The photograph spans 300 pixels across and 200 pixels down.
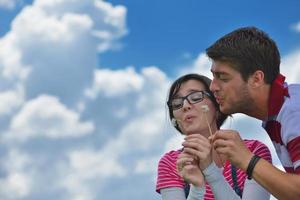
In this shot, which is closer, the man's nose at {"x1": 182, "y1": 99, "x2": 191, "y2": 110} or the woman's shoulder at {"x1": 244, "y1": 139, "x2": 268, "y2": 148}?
the woman's shoulder at {"x1": 244, "y1": 139, "x2": 268, "y2": 148}

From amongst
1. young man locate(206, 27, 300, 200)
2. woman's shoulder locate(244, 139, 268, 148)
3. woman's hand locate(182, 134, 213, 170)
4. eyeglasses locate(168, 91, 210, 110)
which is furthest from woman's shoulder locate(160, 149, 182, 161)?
young man locate(206, 27, 300, 200)

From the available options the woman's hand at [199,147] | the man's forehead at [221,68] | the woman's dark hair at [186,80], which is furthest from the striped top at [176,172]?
the man's forehead at [221,68]

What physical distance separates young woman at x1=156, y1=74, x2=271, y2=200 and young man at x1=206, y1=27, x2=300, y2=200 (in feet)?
2.42

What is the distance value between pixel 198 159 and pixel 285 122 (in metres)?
1.35

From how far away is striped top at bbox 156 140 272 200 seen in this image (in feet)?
24.4

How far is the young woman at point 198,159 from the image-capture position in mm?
6797

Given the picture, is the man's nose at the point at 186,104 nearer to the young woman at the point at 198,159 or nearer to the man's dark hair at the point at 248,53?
the young woman at the point at 198,159

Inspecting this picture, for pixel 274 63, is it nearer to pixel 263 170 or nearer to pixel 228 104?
pixel 228 104

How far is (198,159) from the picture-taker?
6781 millimetres

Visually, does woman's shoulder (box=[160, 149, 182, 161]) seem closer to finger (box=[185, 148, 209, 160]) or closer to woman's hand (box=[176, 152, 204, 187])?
woman's hand (box=[176, 152, 204, 187])

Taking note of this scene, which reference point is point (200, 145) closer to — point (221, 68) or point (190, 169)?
point (190, 169)

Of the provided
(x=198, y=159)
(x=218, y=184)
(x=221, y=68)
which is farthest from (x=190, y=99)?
(x=221, y=68)

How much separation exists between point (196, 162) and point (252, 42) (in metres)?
1.55

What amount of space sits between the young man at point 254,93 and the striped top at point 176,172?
4.05ft
